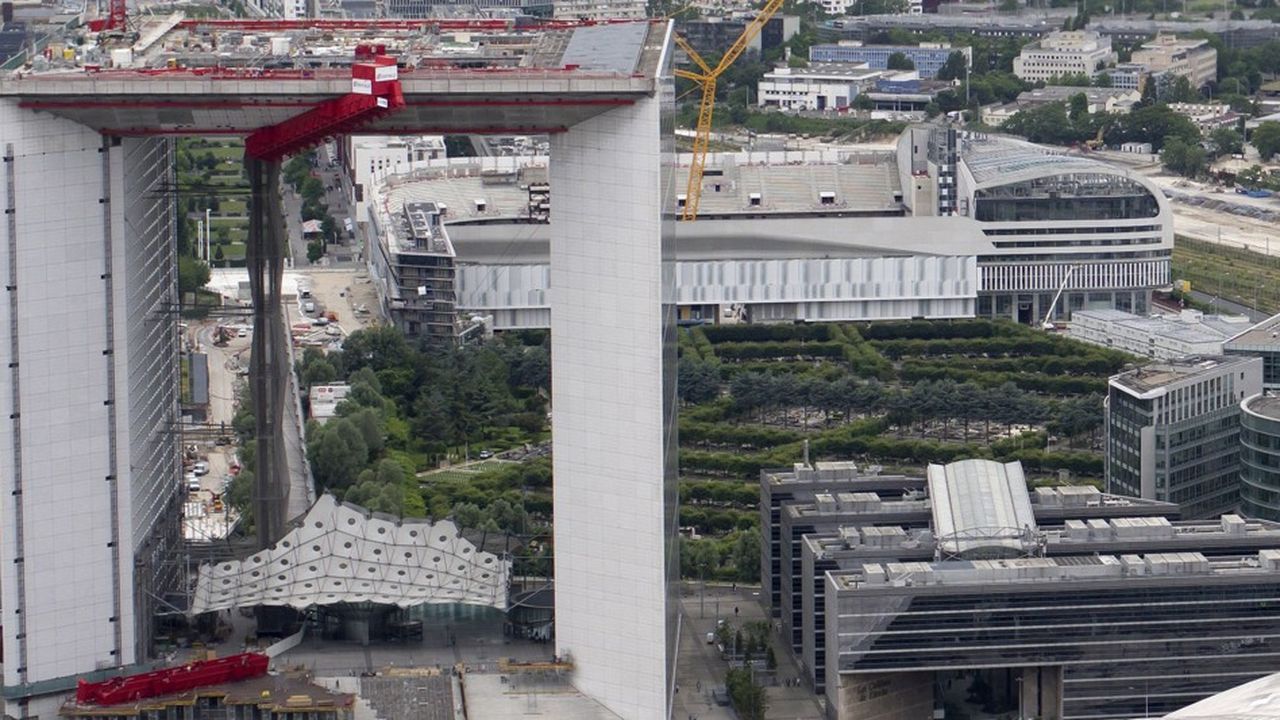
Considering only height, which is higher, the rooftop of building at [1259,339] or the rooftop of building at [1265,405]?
the rooftop of building at [1259,339]

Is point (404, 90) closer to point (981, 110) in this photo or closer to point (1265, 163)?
point (1265, 163)

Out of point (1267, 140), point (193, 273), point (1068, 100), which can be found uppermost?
point (1068, 100)

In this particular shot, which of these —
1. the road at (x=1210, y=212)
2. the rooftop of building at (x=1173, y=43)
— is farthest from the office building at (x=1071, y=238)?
the rooftop of building at (x=1173, y=43)

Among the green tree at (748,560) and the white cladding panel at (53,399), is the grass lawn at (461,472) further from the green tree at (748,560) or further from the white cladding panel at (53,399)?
the white cladding panel at (53,399)

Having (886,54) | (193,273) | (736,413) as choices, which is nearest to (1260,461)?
(736,413)

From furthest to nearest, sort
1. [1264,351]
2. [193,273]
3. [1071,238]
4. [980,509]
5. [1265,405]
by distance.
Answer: [1071,238], [193,273], [1264,351], [1265,405], [980,509]

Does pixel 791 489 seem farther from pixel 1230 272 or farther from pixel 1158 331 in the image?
pixel 1230 272

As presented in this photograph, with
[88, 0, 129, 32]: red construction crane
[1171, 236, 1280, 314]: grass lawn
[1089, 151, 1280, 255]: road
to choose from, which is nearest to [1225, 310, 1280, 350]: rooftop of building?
[1171, 236, 1280, 314]: grass lawn
